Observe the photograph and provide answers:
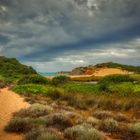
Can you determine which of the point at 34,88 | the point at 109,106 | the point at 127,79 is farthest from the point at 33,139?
the point at 127,79

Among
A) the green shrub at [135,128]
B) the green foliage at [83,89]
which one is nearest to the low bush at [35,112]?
the green shrub at [135,128]

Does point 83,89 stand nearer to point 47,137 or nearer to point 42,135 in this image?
point 42,135

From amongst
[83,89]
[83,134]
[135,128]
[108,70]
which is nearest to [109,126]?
[135,128]

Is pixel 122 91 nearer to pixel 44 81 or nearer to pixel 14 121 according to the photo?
pixel 14 121

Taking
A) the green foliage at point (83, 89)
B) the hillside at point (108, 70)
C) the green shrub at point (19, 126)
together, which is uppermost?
the hillside at point (108, 70)

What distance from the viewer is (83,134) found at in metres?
10.1

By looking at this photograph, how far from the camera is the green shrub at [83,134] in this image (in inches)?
392

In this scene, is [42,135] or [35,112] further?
[35,112]

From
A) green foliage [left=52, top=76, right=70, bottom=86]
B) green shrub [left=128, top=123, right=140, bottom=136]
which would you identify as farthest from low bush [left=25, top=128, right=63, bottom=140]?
green foliage [left=52, top=76, right=70, bottom=86]

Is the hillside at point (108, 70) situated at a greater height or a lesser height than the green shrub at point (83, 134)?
greater

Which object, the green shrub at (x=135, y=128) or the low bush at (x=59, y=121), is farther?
the low bush at (x=59, y=121)

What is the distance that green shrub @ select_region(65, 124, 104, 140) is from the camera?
996cm

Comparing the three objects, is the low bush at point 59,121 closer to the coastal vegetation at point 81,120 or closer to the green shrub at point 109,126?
the coastal vegetation at point 81,120

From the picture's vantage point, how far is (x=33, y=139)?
976cm
